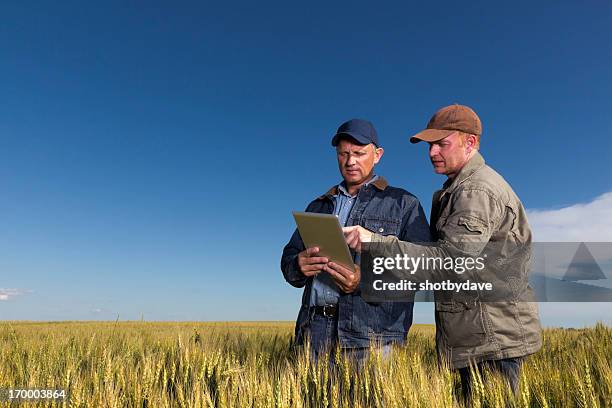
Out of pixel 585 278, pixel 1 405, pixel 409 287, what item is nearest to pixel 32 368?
pixel 1 405

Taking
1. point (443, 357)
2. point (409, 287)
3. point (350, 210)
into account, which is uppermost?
point (350, 210)

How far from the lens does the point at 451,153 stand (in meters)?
2.94

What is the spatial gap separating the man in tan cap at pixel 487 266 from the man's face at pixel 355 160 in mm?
642

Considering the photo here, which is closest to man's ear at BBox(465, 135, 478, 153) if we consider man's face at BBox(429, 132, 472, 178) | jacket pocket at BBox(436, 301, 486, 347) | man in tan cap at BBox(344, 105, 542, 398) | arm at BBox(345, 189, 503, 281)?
man's face at BBox(429, 132, 472, 178)

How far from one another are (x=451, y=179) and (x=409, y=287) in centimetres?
71

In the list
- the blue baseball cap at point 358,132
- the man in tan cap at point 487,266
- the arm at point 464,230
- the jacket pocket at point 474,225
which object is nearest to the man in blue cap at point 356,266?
the blue baseball cap at point 358,132

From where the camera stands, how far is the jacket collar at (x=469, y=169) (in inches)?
108

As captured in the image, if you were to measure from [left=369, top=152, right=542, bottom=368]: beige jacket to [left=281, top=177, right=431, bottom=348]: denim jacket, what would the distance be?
0.38 meters

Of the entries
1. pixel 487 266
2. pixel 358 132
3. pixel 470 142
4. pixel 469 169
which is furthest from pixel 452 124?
pixel 487 266

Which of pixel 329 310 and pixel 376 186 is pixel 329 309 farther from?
pixel 376 186

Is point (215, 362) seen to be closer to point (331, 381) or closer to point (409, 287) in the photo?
point (331, 381)

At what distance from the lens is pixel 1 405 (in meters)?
2.54

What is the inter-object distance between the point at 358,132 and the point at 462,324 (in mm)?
1392

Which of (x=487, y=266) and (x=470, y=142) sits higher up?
(x=470, y=142)
